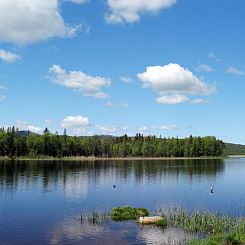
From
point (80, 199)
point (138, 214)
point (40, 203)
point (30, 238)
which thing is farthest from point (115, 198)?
point (30, 238)

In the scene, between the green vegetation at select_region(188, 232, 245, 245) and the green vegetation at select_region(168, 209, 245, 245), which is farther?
the green vegetation at select_region(168, 209, 245, 245)

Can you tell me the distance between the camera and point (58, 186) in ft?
339

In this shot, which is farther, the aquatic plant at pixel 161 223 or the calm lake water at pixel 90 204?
the aquatic plant at pixel 161 223

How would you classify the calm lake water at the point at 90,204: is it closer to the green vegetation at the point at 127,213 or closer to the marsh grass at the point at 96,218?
the marsh grass at the point at 96,218

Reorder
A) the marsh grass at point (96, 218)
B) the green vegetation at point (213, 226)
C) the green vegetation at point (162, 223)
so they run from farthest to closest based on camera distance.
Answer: the marsh grass at point (96, 218) < the green vegetation at point (162, 223) < the green vegetation at point (213, 226)

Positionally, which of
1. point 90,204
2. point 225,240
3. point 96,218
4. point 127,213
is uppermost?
point 127,213

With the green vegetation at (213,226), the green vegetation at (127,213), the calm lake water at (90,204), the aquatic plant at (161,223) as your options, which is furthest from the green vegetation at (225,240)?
the green vegetation at (127,213)

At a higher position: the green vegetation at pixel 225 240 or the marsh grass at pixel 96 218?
the green vegetation at pixel 225 240

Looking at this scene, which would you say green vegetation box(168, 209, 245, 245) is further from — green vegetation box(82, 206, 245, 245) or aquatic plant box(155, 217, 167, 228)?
aquatic plant box(155, 217, 167, 228)

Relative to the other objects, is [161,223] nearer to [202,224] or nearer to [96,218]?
[202,224]

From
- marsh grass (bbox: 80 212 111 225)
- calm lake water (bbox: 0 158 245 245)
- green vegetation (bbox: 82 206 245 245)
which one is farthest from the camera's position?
marsh grass (bbox: 80 212 111 225)

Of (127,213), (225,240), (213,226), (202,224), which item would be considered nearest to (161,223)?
(202,224)

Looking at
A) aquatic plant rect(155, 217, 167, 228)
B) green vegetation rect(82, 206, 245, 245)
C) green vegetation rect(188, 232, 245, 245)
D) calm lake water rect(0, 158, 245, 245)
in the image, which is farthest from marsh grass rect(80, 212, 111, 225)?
green vegetation rect(188, 232, 245, 245)

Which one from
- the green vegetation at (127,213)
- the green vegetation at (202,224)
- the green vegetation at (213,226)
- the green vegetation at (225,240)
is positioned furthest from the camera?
the green vegetation at (127,213)
